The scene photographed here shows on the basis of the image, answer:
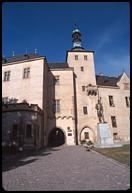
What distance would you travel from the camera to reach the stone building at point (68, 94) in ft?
100

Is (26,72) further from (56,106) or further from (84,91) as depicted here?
(84,91)

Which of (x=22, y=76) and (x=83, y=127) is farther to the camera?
(x=83, y=127)

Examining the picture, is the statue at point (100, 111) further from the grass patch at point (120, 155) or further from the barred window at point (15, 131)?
the grass patch at point (120, 155)

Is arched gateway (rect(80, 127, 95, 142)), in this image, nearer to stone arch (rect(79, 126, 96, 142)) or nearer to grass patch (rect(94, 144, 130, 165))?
stone arch (rect(79, 126, 96, 142))

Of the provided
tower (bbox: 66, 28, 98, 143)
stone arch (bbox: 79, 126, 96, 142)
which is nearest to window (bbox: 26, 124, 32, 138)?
tower (bbox: 66, 28, 98, 143)

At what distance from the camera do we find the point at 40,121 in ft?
87.5

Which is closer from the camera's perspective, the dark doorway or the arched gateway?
the dark doorway

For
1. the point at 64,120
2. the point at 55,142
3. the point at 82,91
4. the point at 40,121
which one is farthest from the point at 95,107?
the point at 40,121

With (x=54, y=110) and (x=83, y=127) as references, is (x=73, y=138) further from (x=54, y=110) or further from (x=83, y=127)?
(x=54, y=110)

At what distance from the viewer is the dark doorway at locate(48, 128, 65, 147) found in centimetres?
3262

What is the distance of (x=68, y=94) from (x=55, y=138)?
8.09m

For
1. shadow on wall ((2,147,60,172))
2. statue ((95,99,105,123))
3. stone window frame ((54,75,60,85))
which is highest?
stone window frame ((54,75,60,85))

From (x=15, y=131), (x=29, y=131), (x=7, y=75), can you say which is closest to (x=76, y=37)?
(x=7, y=75)

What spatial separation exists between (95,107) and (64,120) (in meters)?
6.25
